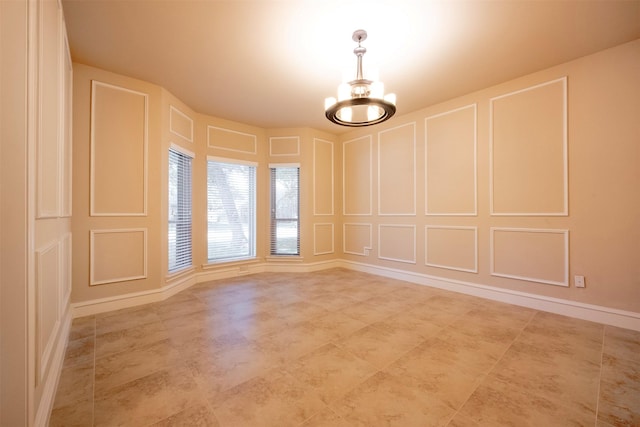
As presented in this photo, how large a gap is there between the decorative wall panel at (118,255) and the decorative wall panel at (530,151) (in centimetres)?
471

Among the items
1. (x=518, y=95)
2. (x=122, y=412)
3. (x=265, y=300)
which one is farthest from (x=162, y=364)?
(x=518, y=95)

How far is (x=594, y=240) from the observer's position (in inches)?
110

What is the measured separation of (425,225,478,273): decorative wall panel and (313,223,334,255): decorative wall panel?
6.67ft

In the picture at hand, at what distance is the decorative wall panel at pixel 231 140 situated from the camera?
15.0 feet

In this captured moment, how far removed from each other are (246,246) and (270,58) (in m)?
3.37

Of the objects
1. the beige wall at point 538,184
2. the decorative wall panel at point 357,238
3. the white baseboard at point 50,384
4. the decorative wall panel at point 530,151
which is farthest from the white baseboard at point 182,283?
the decorative wall panel at point 530,151

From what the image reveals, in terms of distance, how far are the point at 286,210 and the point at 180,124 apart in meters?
2.36

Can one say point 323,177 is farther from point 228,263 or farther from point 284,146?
point 228,263

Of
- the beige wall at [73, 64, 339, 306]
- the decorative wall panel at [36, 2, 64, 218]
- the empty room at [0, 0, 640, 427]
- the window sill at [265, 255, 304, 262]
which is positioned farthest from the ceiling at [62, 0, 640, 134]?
the window sill at [265, 255, 304, 262]

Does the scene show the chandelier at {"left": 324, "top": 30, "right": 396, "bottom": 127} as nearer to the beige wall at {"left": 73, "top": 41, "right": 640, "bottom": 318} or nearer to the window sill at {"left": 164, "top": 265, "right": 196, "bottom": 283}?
the beige wall at {"left": 73, "top": 41, "right": 640, "bottom": 318}

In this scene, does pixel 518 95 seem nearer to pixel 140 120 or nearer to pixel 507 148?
pixel 507 148

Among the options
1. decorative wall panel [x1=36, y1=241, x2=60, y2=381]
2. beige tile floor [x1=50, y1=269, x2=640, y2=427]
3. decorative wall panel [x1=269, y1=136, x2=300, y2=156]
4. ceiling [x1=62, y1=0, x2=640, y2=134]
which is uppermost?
ceiling [x1=62, y1=0, x2=640, y2=134]

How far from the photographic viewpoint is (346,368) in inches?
75.6

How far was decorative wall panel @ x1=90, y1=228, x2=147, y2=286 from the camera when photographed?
3035mm
